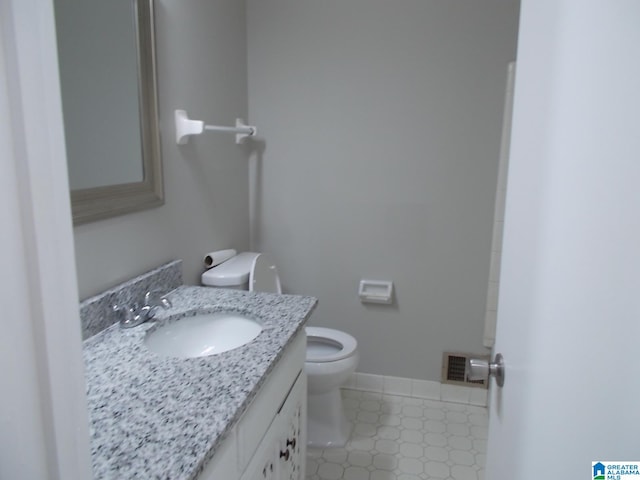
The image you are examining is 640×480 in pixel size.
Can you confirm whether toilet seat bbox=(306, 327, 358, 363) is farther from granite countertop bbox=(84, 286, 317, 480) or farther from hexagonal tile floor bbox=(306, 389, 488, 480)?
granite countertop bbox=(84, 286, 317, 480)

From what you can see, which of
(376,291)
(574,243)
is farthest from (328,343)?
(574,243)

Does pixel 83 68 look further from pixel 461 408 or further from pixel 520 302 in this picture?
pixel 461 408

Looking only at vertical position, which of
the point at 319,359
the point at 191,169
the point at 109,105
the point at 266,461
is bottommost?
the point at 319,359

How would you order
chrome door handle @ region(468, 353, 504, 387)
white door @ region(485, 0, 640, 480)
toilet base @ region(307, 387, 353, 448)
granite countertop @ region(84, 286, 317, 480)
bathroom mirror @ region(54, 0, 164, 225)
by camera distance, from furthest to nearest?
toilet base @ region(307, 387, 353, 448)
bathroom mirror @ region(54, 0, 164, 225)
chrome door handle @ region(468, 353, 504, 387)
granite countertop @ region(84, 286, 317, 480)
white door @ region(485, 0, 640, 480)

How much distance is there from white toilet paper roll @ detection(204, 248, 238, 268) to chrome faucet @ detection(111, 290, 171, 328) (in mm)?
545

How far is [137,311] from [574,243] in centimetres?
120

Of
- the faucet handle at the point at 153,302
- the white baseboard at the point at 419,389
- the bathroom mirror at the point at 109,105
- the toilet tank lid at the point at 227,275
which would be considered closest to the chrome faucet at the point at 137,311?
the faucet handle at the point at 153,302

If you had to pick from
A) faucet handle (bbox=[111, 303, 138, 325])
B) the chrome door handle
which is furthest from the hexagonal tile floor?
the chrome door handle

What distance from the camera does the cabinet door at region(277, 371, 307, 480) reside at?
1.28 metres

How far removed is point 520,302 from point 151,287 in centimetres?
120

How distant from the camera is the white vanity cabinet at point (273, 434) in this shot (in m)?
0.91

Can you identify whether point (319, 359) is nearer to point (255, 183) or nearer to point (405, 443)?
point (405, 443)

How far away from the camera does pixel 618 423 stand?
18.1 inches

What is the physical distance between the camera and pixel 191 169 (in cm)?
183
